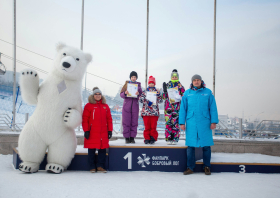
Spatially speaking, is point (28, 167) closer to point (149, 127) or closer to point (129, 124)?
point (129, 124)

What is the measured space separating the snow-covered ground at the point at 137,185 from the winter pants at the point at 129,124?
0.76 meters

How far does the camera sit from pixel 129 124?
3.37 m

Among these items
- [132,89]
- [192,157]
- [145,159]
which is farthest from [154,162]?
[132,89]

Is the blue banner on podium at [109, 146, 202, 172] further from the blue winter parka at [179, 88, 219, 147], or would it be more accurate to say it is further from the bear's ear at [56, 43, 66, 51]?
the bear's ear at [56, 43, 66, 51]

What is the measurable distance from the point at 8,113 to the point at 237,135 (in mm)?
7423

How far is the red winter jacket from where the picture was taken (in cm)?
273

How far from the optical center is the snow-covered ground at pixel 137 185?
1.93 m

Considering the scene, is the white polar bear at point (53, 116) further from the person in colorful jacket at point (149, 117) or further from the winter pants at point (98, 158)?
the person in colorful jacket at point (149, 117)

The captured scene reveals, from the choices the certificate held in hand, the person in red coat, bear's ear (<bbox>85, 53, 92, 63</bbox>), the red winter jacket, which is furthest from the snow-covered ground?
bear's ear (<bbox>85, 53, 92, 63</bbox>)

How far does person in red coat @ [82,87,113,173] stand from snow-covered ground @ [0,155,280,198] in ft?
0.73

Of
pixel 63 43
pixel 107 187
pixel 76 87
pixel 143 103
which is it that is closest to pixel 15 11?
pixel 63 43

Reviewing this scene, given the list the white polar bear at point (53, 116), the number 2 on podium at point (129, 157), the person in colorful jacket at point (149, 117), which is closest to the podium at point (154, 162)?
the number 2 on podium at point (129, 157)

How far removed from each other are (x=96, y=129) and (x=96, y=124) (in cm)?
7

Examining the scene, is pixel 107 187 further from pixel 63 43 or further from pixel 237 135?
pixel 237 135
